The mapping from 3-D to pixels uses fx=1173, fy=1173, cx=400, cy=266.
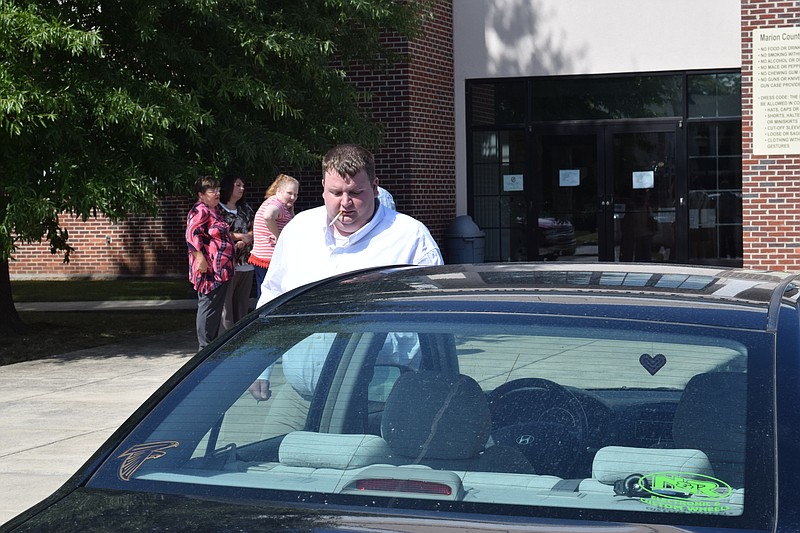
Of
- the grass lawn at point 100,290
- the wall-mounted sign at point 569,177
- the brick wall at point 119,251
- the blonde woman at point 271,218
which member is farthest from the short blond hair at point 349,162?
the brick wall at point 119,251

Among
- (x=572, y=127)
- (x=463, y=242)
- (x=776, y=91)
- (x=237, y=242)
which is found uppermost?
(x=776, y=91)

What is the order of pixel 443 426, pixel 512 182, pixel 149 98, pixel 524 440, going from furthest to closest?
pixel 512 182, pixel 149 98, pixel 443 426, pixel 524 440

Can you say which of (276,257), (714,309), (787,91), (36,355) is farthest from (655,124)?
(714,309)

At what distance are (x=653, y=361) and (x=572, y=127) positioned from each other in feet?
53.3

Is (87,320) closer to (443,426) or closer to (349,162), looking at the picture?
(349,162)

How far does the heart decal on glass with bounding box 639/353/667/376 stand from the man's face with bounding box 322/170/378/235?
240 centimetres

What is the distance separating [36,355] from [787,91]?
1040 centimetres

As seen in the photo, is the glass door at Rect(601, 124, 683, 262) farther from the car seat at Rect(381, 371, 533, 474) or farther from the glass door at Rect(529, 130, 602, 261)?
the car seat at Rect(381, 371, 533, 474)

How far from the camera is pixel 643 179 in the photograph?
1869 centimetres

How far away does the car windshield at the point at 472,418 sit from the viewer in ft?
8.27

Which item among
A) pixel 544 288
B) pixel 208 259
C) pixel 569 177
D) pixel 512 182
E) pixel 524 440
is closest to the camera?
pixel 524 440

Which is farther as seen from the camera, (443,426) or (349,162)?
(349,162)

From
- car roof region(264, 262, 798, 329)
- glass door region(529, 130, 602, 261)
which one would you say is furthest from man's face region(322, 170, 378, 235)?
glass door region(529, 130, 602, 261)

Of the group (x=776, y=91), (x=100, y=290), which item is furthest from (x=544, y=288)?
(x=100, y=290)
